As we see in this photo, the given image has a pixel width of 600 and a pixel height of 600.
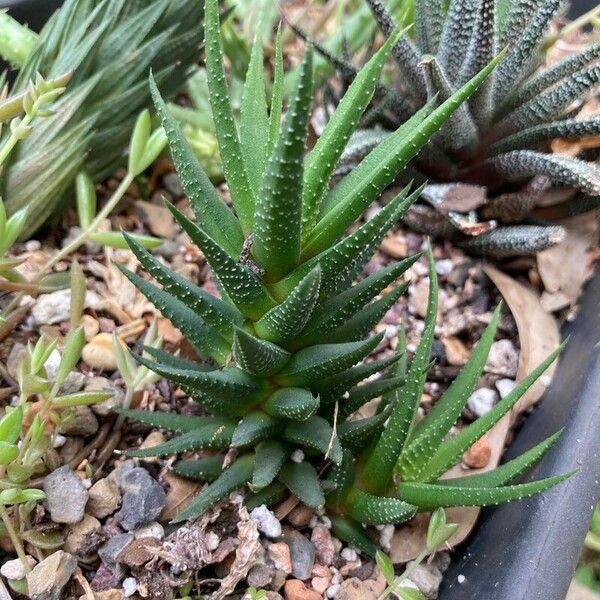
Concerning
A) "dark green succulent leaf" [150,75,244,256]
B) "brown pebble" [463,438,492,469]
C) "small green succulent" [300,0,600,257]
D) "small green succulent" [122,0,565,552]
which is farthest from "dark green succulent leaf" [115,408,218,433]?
"small green succulent" [300,0,600,257]

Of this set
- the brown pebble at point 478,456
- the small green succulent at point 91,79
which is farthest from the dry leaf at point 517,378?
the small green succulent at point 91,79

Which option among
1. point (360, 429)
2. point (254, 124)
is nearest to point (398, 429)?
point (360, 429)

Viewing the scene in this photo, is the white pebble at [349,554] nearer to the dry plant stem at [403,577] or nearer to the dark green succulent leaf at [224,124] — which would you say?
the dry plant stem at [403,577]

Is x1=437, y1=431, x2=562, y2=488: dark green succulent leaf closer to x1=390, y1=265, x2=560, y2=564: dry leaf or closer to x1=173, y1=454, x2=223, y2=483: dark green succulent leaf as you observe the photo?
x1=390, y1=265, x2=560, y2=564: dry leaf

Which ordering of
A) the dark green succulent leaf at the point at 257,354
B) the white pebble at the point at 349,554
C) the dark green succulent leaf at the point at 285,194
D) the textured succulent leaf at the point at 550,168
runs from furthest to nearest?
1. the textured succulent leaf at the point at 550,168
2. the white pebble at the point at 349,554
3. the dark green succulent leaf at the point at 257,354
4. the dark green succulent leaf at the point at 285,194

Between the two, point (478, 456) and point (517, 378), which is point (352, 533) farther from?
point (517, 378)

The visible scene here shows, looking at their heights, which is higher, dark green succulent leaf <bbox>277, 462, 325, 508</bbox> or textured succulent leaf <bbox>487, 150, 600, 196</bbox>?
textured succulent leaf <bbox>487, 150, 600, 196</bbox>
